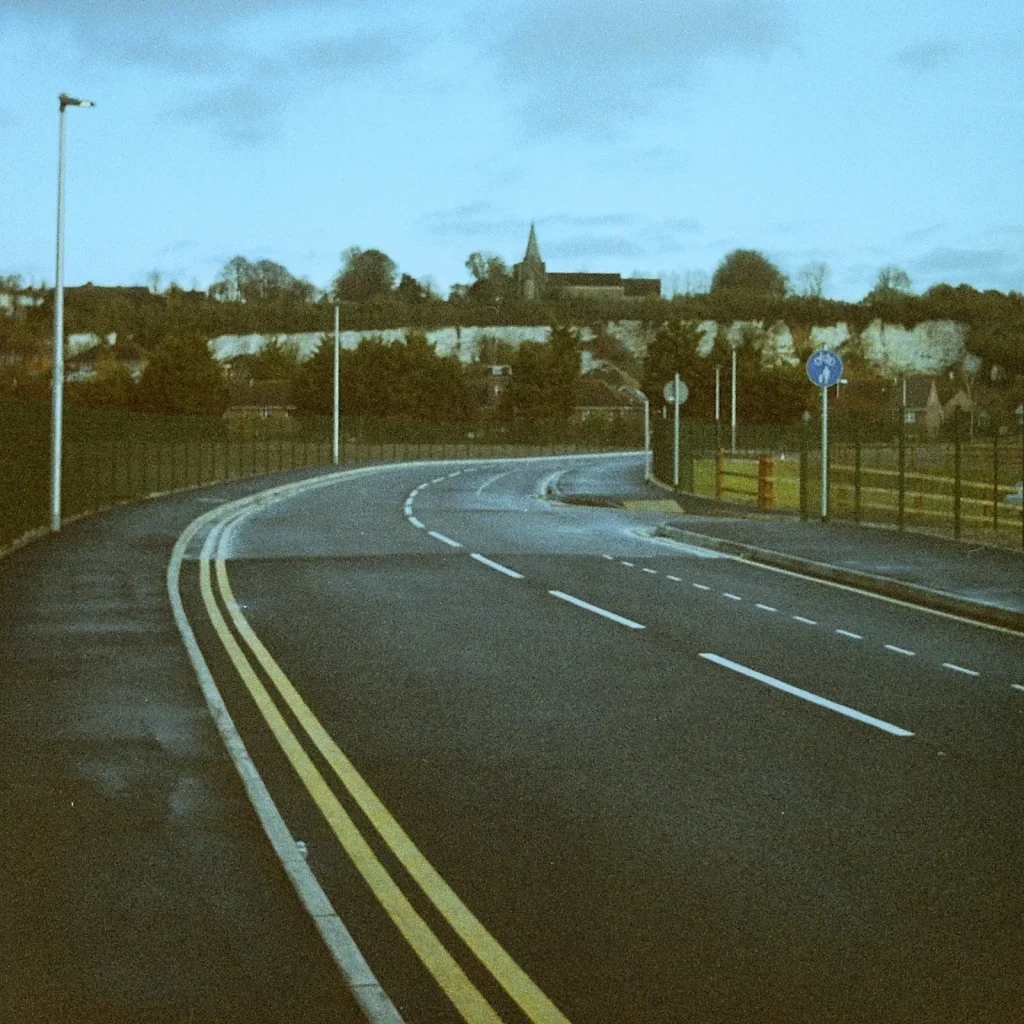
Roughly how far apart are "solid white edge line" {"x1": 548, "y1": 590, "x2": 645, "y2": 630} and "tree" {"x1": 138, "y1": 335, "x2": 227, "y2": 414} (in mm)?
88907

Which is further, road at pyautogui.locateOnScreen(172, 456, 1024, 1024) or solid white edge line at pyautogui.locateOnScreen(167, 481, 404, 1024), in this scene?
road at pyautogui.locateOnScreen(172, 456, 1024, 1024)

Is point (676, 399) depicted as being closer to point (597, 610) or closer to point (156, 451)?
point (156, 451)

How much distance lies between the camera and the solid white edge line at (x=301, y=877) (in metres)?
5.18

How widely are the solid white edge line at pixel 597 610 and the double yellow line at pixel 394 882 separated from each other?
4.26 metres

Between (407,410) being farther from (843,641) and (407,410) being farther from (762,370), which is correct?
(843,641)

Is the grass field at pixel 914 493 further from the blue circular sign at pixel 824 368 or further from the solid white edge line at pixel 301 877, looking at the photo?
the solid white edge line at pixel 301 877

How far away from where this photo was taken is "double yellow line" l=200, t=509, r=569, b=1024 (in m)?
5.20

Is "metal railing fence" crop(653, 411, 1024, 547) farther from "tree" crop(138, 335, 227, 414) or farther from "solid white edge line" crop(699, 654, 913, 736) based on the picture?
"tree" crop(138, 335, 227, 414)

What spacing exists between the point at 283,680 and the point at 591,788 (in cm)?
419

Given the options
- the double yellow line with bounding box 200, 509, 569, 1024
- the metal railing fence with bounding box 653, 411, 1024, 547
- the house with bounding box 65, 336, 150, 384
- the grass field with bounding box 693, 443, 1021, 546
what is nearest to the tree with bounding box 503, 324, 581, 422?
the metal railing fence with bounding box 653, 411, 1024, 547

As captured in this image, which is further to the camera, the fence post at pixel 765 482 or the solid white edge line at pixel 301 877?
the fence post at pixel 765 482

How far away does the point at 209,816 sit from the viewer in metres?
7.70

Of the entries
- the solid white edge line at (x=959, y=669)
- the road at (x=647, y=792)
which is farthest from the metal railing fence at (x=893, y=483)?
the solid white edge line at (x=959, y=669)

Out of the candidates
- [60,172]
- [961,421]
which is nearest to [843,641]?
[961,421]
